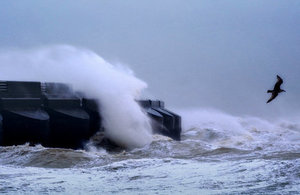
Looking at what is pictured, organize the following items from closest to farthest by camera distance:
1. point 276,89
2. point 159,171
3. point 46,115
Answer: point 159,171 → point 276,89 → point 46,115

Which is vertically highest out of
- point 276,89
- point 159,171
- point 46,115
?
point 276,89

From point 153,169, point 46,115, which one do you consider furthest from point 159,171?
point 46,115

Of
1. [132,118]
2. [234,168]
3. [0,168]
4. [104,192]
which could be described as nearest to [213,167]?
[234,168]

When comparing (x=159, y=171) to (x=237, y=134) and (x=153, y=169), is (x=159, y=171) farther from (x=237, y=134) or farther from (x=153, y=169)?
(x=237, y=134)

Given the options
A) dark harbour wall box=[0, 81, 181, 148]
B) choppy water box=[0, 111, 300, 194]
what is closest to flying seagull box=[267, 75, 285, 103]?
choppy water box=[0, 111, 300, 194]

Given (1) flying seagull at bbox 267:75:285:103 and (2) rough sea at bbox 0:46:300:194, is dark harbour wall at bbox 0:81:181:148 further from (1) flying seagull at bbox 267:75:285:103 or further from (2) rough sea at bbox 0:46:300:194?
(1) flying seagull at bbox 267:75:285:103

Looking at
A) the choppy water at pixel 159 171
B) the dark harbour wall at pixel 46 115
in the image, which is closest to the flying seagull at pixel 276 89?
the choppy water at pixel 159 171

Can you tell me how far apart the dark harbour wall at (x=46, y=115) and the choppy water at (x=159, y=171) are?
1.20 m

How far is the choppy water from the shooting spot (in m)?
7.60

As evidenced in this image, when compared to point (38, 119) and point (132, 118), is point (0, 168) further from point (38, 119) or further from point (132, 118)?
point (132, 118)

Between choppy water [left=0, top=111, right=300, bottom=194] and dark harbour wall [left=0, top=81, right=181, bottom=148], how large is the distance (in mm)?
1202

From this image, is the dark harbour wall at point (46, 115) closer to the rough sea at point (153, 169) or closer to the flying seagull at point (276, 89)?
the rough sea at point (153, 169)

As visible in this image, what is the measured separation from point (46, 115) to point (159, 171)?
Result: 215 inches

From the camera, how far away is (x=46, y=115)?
1370 centimetres
